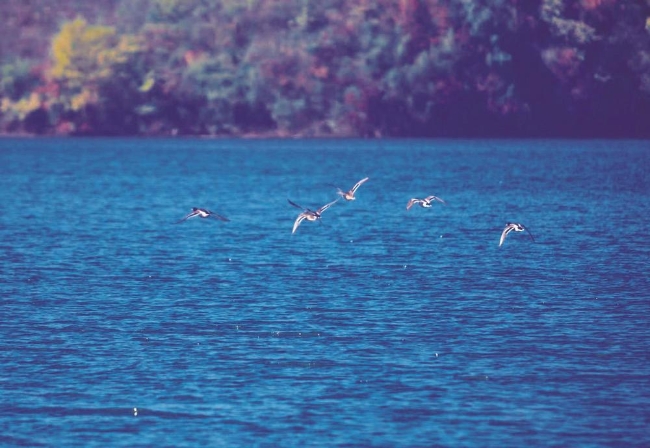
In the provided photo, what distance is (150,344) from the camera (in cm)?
2894

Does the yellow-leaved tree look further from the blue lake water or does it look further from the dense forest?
the blue lake water

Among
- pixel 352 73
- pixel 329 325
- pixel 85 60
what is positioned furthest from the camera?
pixel 85 60

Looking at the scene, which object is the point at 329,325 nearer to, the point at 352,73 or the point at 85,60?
the point at 352,73

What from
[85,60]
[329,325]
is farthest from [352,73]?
[329,325]

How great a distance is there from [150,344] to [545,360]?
862cm

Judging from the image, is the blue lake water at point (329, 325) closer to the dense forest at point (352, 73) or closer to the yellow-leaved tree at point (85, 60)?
the dense forest at point (352, 73)

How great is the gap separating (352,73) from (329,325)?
338 feet

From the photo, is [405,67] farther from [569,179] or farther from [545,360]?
[545,360]

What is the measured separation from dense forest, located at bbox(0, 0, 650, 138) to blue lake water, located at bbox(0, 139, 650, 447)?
201ft

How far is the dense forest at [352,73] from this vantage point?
12875 centimetres

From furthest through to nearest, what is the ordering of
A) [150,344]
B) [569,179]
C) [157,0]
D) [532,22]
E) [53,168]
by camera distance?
[157,0] → [532,22] → [53,168] → [569,179] → [150,344]

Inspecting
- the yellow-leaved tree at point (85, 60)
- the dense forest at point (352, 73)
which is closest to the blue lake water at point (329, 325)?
the dense forest at point (352, 73)

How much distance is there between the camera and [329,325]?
101 feet

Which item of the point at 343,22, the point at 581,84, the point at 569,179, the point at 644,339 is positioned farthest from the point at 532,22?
the point at 644,339
